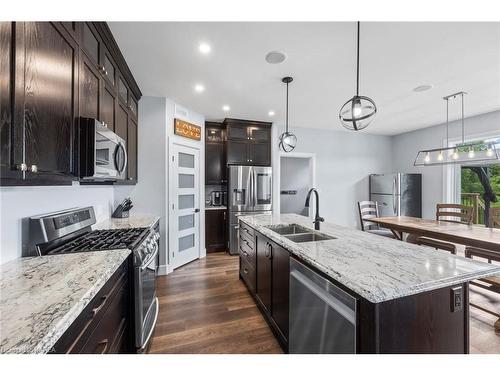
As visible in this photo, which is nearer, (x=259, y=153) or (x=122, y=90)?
(x=122, y=90)

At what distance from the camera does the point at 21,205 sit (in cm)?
141

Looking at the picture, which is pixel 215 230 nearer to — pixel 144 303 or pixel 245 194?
pixel 245 194

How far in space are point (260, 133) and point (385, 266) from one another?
156 inches

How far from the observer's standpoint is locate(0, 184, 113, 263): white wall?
50.0 inches

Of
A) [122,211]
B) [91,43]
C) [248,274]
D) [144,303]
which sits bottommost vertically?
[248,274]

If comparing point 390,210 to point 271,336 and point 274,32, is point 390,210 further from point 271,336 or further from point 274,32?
point 274,32

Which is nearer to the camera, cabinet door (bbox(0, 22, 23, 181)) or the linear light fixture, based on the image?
cabinet door (bbox(0, 22, 23, 181))

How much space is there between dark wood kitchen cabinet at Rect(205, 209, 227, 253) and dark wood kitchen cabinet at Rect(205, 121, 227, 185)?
25.1 inches

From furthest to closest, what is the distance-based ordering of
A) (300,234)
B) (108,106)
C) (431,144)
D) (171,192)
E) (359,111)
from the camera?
1. (431,144)
2. (171,192)
3. (300,234)
4. (108,106)
5. (359,111)

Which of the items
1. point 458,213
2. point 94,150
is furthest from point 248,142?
point 458,213

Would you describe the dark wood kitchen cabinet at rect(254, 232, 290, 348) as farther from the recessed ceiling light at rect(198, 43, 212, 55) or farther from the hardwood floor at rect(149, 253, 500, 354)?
the recessed ceiling light at rect(198, 43, 212, 55)

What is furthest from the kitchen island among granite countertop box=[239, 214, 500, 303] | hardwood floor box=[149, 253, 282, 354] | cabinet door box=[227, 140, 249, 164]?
cabinet door box=[227, 140, 249, 164]

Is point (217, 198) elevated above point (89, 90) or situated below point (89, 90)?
below
